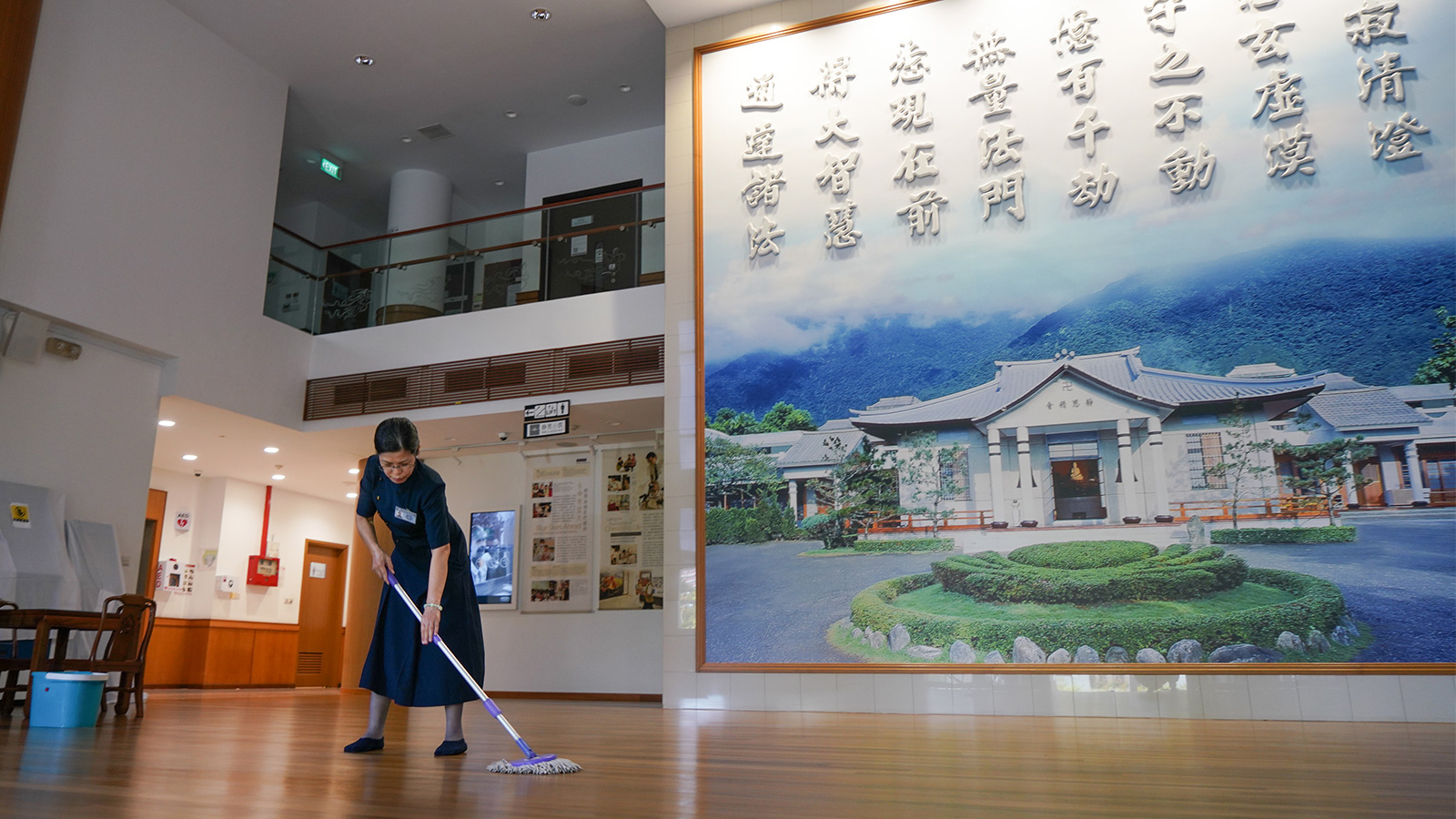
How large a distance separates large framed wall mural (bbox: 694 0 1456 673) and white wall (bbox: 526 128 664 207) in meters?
3.51

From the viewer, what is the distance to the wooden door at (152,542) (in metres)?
11.3

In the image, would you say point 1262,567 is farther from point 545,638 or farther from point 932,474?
point 545,638

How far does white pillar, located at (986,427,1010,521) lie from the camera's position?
6.05m

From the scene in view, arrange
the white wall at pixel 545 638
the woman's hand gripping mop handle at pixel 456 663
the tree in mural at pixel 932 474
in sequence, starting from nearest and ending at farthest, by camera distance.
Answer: the woman's hand gripping mop handle at pixel 456 663, the tree in mural at pixel 932 474, the white wall at pixel 545 638

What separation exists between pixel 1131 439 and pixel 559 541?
6.17 meters

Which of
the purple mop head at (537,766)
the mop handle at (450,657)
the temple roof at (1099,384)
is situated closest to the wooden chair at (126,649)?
the mop handle at (450,657)

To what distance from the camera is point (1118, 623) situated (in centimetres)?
561

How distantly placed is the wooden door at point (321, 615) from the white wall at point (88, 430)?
20.1ft

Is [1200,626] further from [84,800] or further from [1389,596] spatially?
[84,800]

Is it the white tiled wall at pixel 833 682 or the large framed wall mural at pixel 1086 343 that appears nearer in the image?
the white tiled wall at pixel 833 682

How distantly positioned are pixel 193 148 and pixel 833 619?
6.95 meters

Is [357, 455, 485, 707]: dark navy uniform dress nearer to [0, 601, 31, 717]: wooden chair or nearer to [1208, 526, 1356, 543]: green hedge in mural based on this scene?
[0, 601, 31, 717]: wooden chair

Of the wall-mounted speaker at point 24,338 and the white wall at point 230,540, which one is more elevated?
the wall-mounted speaker at point 24,338

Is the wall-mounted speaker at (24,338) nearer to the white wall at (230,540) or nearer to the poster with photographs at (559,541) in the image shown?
the poster with photographs at (559,541)
